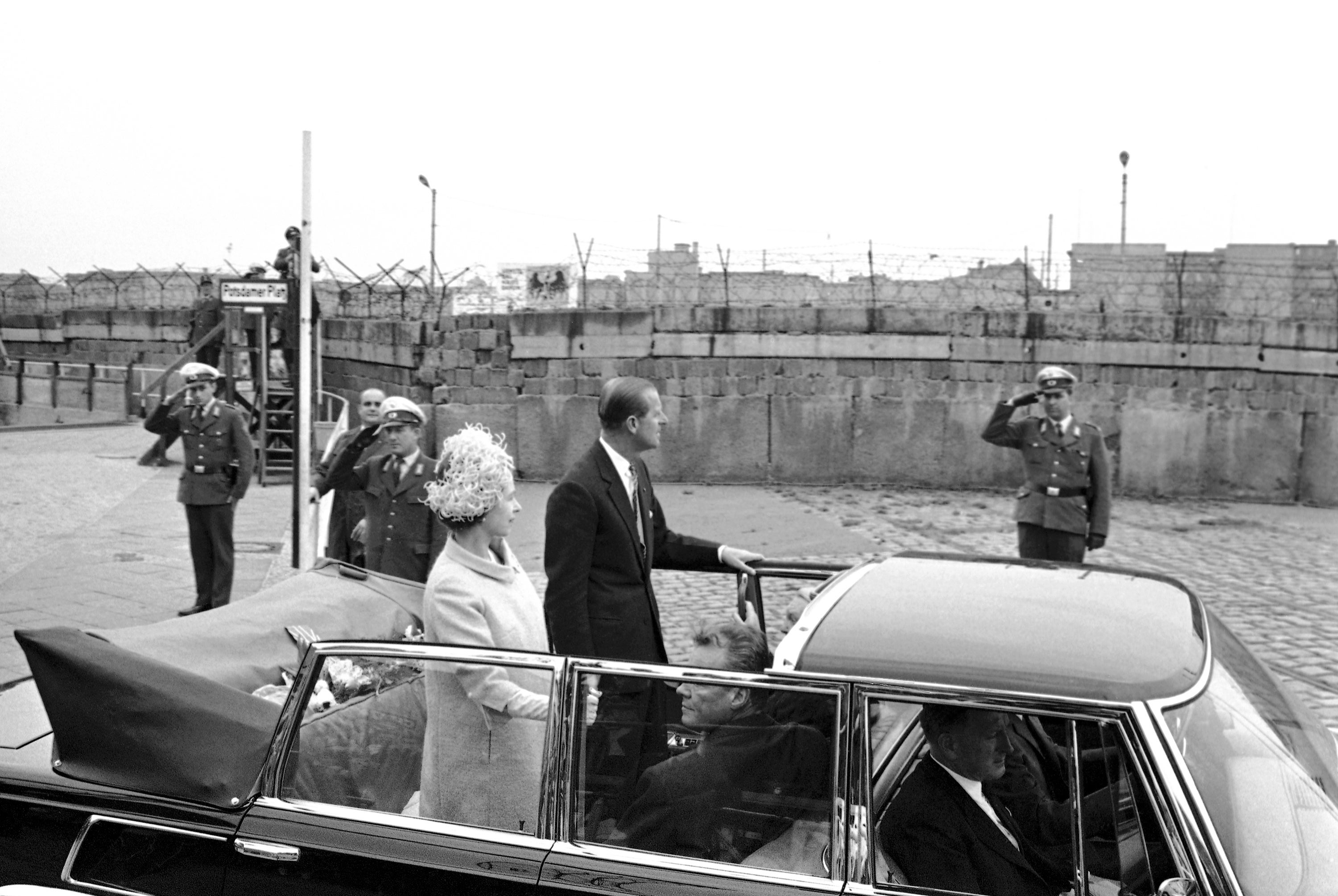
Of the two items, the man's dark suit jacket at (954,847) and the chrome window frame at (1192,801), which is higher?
the chrome window frame at (1192,801)

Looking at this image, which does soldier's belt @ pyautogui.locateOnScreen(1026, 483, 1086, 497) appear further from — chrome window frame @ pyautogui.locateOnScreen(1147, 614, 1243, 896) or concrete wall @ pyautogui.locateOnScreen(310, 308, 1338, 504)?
concrete wall @ pyautogui.locateOnScreen(310, 308, 1338, 504)

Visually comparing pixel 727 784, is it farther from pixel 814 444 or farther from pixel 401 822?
pixel 814 444

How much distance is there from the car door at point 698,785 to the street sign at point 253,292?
17.9ft

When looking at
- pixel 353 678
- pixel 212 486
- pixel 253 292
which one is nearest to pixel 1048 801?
pixel 353 678

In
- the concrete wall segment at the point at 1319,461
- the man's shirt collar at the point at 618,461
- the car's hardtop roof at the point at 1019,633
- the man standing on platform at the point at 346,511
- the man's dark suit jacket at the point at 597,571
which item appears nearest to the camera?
the car's hardtop roof at the point at 1019,633

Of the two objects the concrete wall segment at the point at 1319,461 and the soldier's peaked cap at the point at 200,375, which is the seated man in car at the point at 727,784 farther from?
the concrete wall segment at the point at 1319,461

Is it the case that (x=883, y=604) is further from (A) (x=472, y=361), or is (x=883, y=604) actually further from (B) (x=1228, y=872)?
(A) (x=472, y=361)

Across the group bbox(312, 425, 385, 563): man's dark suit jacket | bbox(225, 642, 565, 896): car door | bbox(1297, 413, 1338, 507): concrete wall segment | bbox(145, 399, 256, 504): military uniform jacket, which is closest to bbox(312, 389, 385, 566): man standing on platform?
bbox(312, 425, 385, 563): man's dark suit jacket

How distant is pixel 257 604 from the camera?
5.08 m

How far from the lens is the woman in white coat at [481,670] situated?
3.12 metres

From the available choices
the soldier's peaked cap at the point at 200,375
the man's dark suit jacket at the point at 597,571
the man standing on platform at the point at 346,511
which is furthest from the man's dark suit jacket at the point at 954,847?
the soldier's peaked cap at the point at 200,375

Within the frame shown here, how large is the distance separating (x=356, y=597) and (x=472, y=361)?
1288 centimetres

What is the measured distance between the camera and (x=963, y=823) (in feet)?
9.15

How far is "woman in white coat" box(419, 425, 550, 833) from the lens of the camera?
10.2 feet
